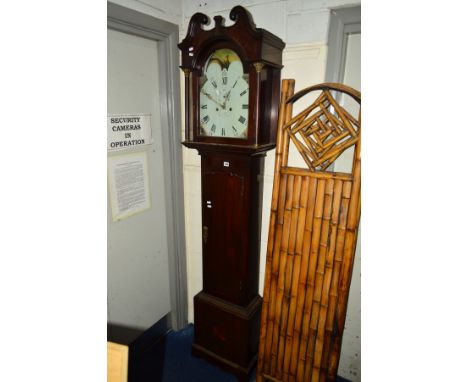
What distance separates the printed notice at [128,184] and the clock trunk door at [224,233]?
0.42m

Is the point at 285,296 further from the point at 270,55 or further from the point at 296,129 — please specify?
the point at 270,55

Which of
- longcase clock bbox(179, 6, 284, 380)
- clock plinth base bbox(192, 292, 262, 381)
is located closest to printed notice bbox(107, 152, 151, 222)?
longcase clock bbox(179, 6, 284, 380)

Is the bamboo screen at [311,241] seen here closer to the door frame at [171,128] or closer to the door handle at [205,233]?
the door handle at [205,233]

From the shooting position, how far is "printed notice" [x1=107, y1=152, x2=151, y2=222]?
1649 mm

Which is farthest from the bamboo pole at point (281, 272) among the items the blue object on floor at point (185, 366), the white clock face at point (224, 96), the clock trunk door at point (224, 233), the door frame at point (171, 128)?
the door frame at point (171, 128)

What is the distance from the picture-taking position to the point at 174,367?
196 centimetres

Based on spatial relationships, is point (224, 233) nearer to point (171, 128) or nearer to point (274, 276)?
point (274, 276)

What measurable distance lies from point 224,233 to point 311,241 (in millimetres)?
508

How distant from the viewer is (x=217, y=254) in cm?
173

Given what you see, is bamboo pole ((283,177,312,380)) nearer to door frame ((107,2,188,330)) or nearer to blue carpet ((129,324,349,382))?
blue carpet ((129,324,349,382))

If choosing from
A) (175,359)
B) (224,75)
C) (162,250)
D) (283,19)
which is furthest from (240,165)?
(175,359)

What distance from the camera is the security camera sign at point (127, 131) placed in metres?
1.58

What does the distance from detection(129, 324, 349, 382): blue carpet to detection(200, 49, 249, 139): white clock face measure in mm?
1526

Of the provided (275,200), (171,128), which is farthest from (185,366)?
(171,128)
